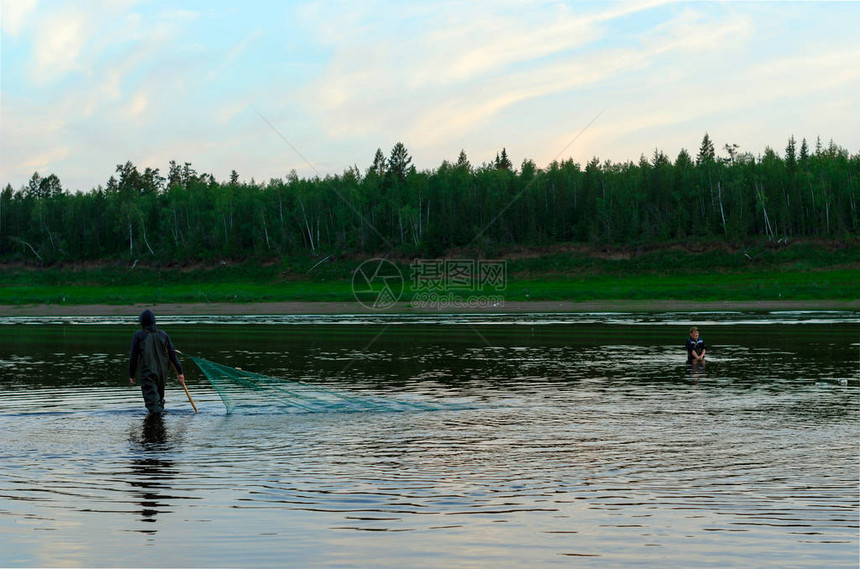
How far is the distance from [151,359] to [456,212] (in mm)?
118356

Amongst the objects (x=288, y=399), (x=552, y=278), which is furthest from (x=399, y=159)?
(x=288, y=399)

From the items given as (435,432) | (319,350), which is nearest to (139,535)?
(435,432)

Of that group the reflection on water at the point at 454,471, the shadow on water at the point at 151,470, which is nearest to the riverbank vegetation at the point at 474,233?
the reflection on water at the point at 454,471

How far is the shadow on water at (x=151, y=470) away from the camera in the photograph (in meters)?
10.1

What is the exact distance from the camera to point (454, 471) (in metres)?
12.0

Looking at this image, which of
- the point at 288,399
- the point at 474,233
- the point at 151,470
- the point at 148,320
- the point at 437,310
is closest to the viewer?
the point at 151,470

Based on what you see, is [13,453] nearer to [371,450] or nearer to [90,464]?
[90,464]

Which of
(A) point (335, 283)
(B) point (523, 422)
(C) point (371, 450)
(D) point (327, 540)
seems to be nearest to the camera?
(D) point (327, 540)

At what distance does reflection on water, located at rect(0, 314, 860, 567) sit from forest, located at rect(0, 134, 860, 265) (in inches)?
3317

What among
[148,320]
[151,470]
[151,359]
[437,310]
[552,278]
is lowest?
[151,470]

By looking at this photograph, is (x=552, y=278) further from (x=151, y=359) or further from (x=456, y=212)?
(x=151, y=359)

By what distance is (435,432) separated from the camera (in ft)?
50.4

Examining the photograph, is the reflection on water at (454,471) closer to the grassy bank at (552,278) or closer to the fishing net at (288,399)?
the fishing net at (288,399)

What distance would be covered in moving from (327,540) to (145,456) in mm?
5517
